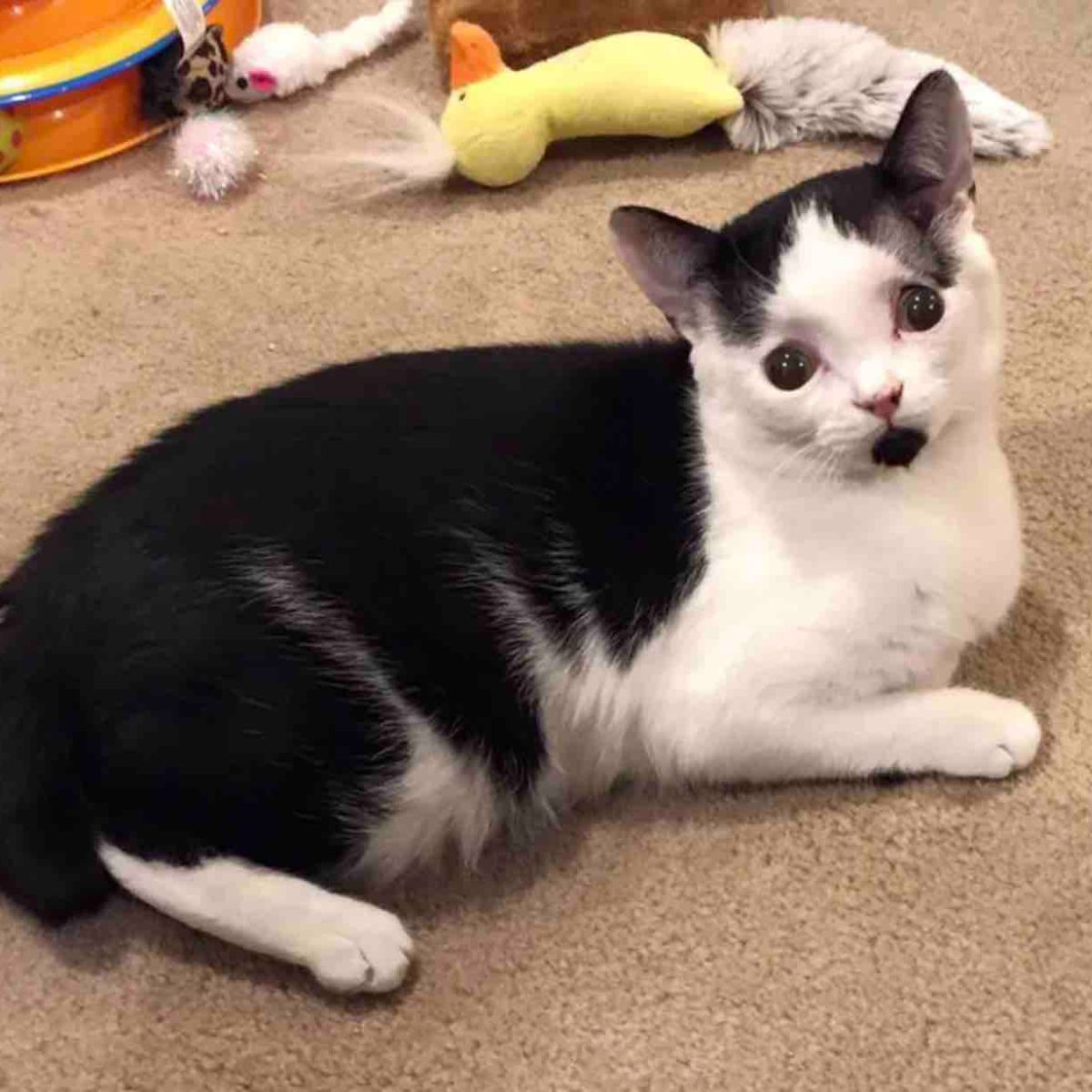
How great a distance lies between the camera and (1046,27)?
6.52 feet

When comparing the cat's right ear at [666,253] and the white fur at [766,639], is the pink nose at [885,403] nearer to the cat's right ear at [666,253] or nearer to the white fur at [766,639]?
the white fur at [766,639]

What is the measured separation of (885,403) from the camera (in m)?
1.03

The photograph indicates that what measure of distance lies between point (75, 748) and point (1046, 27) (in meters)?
1.63

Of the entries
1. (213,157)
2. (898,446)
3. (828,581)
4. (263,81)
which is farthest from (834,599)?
(263,81)

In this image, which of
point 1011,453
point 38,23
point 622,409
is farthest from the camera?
point 38,23

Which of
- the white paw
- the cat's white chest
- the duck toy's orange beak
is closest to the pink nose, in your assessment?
the cat's white chest

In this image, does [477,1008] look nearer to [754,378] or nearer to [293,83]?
[754,378]

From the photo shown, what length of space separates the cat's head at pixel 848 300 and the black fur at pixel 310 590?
0.37 feet

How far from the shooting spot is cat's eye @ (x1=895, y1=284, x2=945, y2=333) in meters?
1.04

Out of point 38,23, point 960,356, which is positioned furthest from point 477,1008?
point 38,23

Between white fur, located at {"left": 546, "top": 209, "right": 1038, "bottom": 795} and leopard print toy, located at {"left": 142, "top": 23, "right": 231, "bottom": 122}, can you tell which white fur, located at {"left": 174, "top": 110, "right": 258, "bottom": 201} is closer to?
leopard print toy, located at {"left": 142, "top": 23, "right": 231, "bottom": 122}

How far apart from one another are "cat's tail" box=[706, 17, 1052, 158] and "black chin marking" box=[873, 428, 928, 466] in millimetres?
887

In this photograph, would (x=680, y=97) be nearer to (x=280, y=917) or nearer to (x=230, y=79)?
(x=230, y=79)

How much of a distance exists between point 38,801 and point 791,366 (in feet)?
2.26
